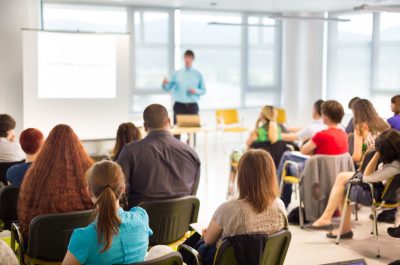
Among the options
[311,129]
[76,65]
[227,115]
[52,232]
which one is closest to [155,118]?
[52,232]

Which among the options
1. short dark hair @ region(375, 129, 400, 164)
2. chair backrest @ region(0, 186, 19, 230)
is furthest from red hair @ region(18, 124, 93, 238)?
short dark hair @ region(375, 129, 400, 164)

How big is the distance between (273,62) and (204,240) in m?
10.2

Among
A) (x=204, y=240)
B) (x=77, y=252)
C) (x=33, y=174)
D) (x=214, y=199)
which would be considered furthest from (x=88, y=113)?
(x=77, y=252)

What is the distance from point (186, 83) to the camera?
9.18 m

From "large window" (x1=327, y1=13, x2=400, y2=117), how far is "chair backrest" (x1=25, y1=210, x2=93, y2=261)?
891cm

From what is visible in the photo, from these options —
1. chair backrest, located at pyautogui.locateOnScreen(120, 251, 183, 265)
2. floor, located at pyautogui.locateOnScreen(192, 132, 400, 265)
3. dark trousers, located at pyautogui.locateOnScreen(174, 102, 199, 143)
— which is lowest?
floor, located at pyautogui.locateOnScreen(192, 132, 400, 265)

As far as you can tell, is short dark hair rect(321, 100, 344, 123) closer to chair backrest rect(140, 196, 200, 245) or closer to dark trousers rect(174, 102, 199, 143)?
chair backrest rect(140, 196, 200, 245)

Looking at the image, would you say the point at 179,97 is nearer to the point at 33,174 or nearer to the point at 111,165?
the point at 33,174

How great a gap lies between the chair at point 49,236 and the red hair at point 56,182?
0.41ft

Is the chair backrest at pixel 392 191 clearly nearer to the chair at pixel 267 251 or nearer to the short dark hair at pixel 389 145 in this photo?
A: the short dark hair at pixel 389 145

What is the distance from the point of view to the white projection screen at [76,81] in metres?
7.96

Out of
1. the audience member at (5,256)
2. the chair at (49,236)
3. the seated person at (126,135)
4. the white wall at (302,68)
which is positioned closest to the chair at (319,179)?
the seated person at (126,135)

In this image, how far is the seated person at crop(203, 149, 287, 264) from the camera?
2836mm

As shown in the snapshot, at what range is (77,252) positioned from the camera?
229 centimetres
